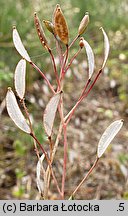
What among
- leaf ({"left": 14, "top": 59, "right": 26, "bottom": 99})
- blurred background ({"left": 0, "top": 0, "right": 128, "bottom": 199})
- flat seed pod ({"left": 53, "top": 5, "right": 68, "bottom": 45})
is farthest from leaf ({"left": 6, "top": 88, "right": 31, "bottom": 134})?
blurred background ({"left": 0, "top": 0, "right": 128, "bottom": 199})

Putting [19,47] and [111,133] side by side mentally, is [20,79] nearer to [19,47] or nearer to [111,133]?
[19,47]

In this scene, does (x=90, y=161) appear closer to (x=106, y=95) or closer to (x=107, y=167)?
(x=107, y=167)

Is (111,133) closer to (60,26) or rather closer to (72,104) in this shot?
(60,26)

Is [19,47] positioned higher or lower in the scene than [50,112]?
higher

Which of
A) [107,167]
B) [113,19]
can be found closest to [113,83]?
[113,19]

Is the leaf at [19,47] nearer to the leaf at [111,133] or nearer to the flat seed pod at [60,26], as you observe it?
the flat seed pod at [60,26]

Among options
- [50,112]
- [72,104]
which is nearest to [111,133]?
[50,112]

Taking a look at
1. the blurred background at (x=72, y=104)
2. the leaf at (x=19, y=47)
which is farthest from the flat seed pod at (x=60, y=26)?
the blurred background at (x=72, y=104)

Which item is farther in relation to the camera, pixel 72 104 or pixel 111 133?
pixel 72 104
